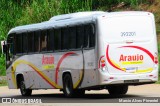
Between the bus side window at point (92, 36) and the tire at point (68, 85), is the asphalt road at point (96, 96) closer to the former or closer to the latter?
the tire at point (68, 85)

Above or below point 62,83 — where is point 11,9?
above

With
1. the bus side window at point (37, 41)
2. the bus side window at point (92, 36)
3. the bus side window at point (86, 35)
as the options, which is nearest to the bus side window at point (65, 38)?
the bus side window at point (86, 35)

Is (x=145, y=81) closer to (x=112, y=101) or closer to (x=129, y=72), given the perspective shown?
(x=129, y=72)

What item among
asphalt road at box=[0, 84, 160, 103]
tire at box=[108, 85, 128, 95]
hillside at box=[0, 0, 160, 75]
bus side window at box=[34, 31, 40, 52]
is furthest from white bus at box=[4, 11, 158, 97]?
hillside at box=[0, 0, 160, 75]

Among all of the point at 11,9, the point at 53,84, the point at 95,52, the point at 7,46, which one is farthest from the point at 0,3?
the point at 95,52

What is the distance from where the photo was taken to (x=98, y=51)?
24.9m

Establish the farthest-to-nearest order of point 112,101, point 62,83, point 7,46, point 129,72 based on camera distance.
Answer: point 7,46
point 62,83
point 129,72
point 112,101

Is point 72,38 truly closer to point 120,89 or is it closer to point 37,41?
point 120,89

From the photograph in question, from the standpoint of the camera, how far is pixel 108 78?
24922 millimetres

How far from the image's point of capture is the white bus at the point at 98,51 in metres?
25.1

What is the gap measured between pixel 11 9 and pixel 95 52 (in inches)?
1266

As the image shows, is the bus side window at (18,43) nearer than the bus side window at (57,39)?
No

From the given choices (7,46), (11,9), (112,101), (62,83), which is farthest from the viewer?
(11,9)

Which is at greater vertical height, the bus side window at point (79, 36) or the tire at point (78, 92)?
the bus side window at point (79, 36)
